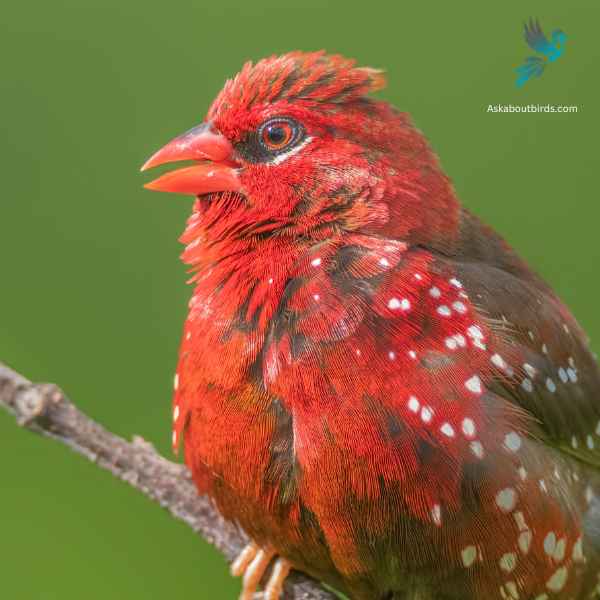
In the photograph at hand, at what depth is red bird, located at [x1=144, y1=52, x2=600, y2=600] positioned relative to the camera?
3.12m

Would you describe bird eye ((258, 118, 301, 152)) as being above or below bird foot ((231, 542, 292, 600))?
above

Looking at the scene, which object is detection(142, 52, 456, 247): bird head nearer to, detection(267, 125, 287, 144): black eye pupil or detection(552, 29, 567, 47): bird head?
detection(267, 125, 287, 144): black eye pupil

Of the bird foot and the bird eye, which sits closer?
the bird eye

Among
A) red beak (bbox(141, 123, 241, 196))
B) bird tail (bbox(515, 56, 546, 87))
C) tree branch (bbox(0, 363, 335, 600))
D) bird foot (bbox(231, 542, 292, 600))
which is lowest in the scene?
bird foot (bbox(231, 542, 292, 600))

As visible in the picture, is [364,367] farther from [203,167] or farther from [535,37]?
[535,37]

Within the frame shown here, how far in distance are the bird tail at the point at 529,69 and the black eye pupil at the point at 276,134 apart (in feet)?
5.06

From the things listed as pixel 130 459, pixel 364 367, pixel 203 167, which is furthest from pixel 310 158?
pixel 130 459

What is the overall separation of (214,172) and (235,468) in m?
1.00

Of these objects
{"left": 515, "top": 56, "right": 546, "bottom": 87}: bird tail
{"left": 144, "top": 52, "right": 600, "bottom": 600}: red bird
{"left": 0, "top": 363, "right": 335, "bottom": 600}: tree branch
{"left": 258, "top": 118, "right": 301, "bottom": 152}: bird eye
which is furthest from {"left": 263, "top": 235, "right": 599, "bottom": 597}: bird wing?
{"left": 515, "top": 56, "right": 546, "bottom": 87}: bird tail

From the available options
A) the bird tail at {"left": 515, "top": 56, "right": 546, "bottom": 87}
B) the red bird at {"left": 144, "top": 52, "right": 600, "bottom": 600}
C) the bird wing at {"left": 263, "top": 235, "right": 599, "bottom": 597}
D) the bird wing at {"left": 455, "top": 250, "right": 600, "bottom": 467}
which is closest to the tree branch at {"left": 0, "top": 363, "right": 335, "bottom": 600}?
the red bird at {"left": 144, "top": 52, "right": 600, "bottom": 600}

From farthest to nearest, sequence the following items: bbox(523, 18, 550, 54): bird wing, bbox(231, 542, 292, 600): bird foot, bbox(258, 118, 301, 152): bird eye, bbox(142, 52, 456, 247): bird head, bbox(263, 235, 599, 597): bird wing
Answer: bbox(523, 18, 550, 54): bird wing, bbox(231, 542, 292, 600): bird foot, bbox(258, 118, 301, 152): bird eye, bbox(142, 52, 456, 247): bird head, bbox(263, 235, 599, 597): bird wing

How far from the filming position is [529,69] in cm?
460

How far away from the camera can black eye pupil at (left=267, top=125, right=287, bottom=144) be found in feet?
11.4

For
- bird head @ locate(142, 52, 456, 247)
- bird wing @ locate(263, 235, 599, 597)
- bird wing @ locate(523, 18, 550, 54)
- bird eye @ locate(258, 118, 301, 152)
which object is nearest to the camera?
bird wing @ locate(263, 235, 599, 597)
